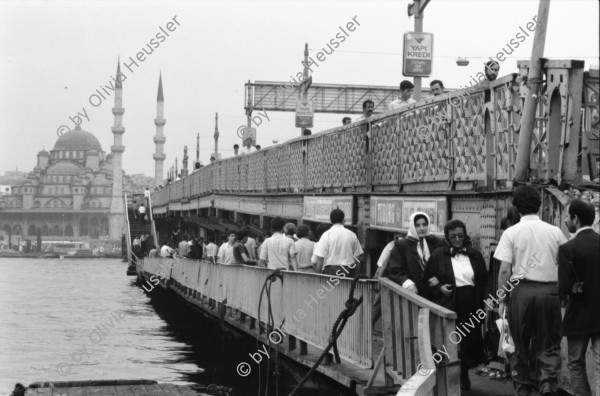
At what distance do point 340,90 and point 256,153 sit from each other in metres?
30.0

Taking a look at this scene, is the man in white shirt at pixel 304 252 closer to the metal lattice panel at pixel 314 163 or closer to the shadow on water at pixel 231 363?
the shadow on water at pixel 231 363

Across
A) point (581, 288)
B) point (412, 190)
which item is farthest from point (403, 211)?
point (581, 288)

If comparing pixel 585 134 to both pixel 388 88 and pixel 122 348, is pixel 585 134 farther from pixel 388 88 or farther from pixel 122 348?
pixel 388 88

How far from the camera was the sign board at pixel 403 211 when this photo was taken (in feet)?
42.4

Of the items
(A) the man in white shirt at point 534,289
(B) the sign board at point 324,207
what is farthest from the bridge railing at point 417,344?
(B) the sign board at point 324,207

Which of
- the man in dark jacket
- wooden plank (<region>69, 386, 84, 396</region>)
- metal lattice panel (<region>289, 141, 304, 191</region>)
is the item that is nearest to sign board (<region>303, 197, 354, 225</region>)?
metal lattice panel (<region>289, 141, 304, 191</region>)

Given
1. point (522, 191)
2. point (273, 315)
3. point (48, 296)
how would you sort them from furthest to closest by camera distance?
point (48, 296) → point (273, 315) → point (522, 191)

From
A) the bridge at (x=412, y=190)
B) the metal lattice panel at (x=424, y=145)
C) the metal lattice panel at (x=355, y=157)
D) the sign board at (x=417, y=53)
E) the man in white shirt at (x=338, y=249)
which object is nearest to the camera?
the bridge at (x=412, y=190)

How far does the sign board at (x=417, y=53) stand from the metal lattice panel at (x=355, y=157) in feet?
7.28

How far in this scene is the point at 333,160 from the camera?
Result: 19922mm

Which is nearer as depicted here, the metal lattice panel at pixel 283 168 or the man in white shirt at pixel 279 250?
the man in white shirt at pixel 279 250

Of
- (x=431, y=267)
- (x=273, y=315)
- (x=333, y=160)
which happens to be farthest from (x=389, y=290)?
(x=333, y=160)

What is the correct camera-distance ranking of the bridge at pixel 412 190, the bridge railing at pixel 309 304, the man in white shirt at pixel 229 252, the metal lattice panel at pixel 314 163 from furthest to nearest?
the man in white shirt at pixel 229 252 → the metal lattice panel at pixel 314 163 → the bridge railing at pixel 309 304 → the bridge at pixel 412 190

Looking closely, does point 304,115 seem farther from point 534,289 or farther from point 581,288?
point 581,288
